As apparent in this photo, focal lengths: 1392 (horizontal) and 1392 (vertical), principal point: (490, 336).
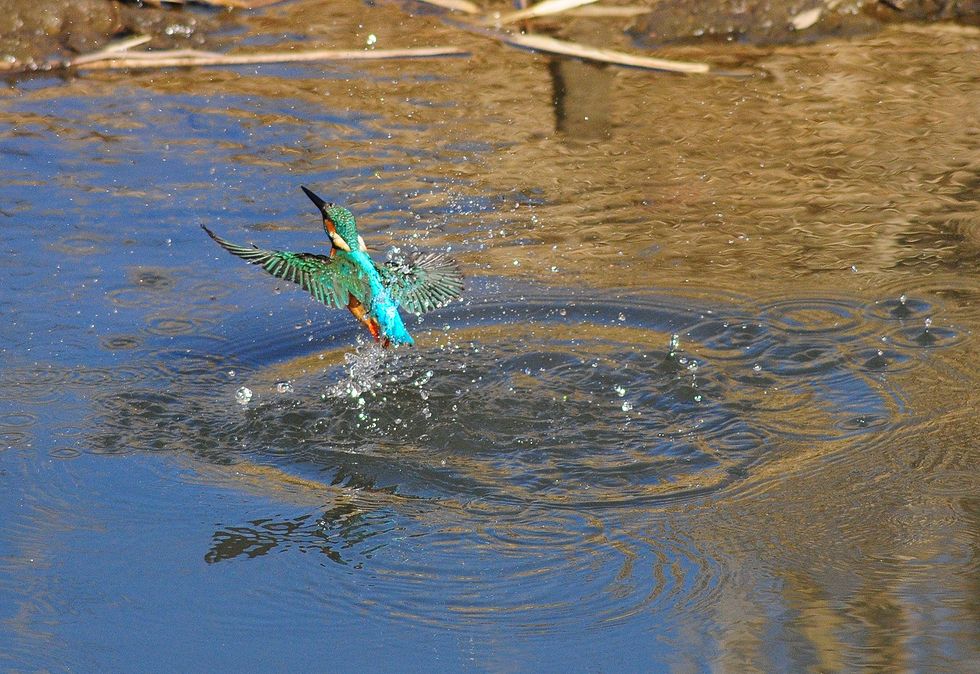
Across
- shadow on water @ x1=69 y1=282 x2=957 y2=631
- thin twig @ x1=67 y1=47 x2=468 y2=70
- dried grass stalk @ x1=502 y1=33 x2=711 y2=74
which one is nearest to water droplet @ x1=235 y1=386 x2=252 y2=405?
shadow on water @ x1=69 y1=282 x2=957 y2=631

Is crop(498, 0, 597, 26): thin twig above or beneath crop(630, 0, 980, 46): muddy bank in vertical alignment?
above

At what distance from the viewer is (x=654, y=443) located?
3.86 metres

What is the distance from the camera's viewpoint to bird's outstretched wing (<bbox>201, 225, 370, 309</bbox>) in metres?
3.49

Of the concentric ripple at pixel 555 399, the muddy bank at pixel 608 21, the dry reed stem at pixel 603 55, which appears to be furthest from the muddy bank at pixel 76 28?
the concentric ripple at pixel 555 399

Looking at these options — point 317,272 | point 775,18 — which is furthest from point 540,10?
point 317,272

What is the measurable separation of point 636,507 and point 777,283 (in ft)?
5.05

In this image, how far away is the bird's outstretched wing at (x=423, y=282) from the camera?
13.1ft

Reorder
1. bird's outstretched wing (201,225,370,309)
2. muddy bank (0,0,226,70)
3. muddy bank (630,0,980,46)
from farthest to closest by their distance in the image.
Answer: muddy bank (630,0,980,46) < muddy bank (0,0,226,70) < bird's outstretched wing (201,225,370,309)

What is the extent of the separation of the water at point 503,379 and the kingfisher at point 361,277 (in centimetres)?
32

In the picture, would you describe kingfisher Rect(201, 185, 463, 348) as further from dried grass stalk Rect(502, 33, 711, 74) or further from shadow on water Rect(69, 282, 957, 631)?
dried grass stalk Rect(502, 33, 711, 74)

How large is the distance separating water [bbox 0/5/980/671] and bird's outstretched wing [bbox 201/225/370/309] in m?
0.46

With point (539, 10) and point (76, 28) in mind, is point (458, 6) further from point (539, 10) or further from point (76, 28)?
point (76, 28)

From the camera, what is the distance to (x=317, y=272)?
3.62 m

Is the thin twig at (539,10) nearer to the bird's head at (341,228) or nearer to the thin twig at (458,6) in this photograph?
the thin twig at (458,6)
